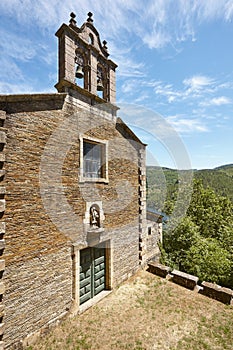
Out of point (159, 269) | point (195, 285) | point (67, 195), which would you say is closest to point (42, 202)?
point (67, 195)

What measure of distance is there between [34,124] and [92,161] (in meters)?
2.64

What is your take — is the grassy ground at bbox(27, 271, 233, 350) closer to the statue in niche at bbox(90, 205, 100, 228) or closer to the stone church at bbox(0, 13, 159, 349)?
the stone church at bbox(0, 13, 159, 349)

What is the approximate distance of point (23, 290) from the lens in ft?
A: 17.0

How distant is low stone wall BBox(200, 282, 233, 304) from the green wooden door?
4.16m

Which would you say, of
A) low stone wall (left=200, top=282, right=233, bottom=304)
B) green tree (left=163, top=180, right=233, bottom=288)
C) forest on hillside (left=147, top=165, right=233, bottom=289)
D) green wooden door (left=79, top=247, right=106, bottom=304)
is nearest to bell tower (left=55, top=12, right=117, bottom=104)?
green wooden door (left=79, top=247, right=106, bottom=304)

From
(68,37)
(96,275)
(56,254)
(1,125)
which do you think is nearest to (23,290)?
(56,254)

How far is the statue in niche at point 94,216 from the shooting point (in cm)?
732

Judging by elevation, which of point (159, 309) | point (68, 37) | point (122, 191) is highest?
point (68, 37)

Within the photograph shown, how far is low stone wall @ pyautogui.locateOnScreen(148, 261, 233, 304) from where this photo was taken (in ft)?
24.4

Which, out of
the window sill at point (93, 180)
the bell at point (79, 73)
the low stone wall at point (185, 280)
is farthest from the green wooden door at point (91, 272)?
the bell at point (79, 73)

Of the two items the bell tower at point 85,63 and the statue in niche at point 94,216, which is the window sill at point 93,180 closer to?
the statue in niche at point 94,216

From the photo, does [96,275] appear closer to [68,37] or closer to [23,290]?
[23,290]

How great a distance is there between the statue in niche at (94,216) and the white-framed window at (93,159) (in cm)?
108

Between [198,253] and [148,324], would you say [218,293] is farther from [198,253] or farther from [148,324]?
[198,253]
